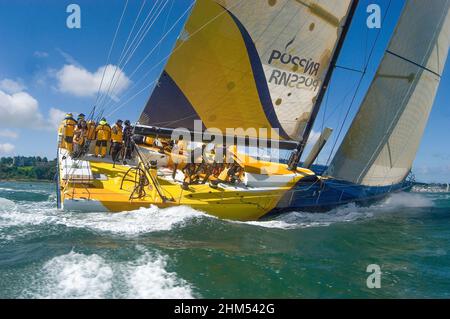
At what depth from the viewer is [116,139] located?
11.4 metres

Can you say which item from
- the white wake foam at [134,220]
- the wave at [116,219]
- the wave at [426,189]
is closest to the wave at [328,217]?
the white wake foam at [134,220]

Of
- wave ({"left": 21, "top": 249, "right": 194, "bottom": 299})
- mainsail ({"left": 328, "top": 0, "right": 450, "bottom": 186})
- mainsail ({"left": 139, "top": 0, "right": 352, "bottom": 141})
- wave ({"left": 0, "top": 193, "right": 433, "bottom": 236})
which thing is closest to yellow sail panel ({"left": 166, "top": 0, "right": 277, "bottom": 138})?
mainsail ({"left": 139, "top": 0, "right": 352, "bottom": 141})

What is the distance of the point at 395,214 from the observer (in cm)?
1335

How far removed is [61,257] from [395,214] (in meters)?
11.5

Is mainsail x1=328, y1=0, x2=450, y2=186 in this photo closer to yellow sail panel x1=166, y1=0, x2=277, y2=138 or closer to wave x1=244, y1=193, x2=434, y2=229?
wave x1=244, y1=193, x2=434, y2=229

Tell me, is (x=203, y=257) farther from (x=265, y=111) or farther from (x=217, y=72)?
(x=265, y=111)

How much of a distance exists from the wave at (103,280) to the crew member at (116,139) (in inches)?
232

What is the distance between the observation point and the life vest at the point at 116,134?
11.4m

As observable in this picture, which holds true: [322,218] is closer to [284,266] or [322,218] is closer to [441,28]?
[284,266]

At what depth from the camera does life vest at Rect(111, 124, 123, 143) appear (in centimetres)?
A: 1136

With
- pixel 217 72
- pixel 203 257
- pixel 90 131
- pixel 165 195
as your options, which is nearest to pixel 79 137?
pixel 90 131

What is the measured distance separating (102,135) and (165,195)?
11.2 feet

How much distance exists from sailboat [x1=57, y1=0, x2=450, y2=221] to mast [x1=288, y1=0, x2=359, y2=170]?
0.10ft

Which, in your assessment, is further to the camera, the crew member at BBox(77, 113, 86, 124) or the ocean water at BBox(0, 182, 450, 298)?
the crew member at BBox(77, 113, 86, 124)
